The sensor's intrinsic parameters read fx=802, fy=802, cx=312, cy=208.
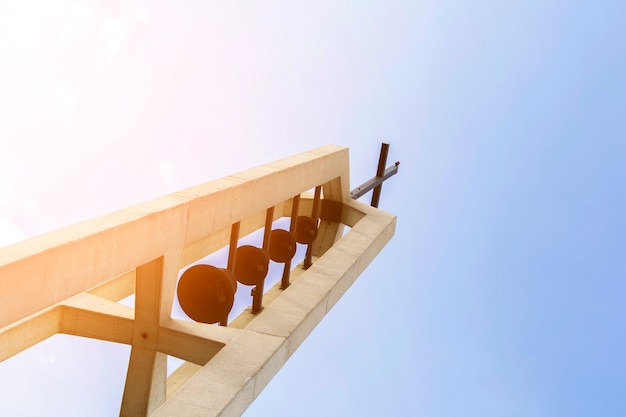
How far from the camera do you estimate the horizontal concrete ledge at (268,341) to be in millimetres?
7258

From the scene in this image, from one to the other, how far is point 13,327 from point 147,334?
4.55ft

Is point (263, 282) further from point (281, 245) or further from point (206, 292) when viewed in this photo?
point (206, 292)

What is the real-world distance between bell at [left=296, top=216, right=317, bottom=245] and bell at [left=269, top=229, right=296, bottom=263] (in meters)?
0.95

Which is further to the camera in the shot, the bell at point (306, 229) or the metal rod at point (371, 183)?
the metal rod at point (371, 183)

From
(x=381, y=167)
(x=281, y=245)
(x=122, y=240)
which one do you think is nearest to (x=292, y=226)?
(x=281, y=245)

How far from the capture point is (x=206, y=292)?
10047 mm

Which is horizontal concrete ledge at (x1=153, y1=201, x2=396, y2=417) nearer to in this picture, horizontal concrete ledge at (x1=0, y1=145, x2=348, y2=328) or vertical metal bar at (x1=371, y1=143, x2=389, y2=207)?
horizontal concrete ledge at (x1=0, y1=145, x2=348, y2=328)

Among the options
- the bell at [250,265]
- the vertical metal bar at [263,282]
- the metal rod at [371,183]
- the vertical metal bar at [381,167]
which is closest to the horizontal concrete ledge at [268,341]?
the bell at [250,265]

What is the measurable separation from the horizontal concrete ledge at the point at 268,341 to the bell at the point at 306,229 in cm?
108

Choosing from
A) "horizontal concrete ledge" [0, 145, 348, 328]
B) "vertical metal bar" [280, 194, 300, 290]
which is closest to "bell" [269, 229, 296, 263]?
"vertical metal bar" [280, 194, 300, 290]

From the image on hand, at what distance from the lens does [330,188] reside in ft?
48.5

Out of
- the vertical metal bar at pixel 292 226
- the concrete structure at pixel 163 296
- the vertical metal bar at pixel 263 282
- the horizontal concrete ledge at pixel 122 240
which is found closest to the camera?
the horizontal concrete ledge at pixel 122 240

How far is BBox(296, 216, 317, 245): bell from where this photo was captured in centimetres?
1405

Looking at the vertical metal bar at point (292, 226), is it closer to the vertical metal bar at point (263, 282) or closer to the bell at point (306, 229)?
the bell at point (306, 229)
